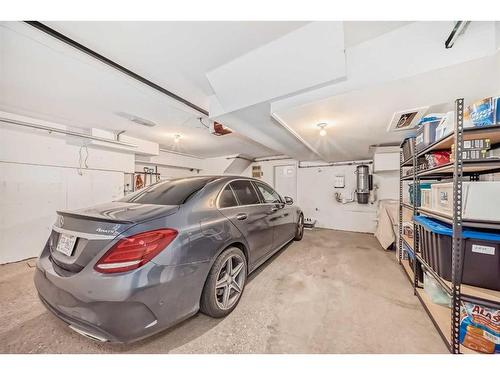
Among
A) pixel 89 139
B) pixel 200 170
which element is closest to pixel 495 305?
pixel 89 139

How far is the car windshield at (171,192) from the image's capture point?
5.01 feet

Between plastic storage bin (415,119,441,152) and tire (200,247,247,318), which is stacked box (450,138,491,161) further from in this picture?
tire (200,247,247,318)

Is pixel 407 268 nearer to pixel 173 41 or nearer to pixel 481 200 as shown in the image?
pixel 481 200

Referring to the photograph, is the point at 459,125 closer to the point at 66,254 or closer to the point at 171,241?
the point at 171,241

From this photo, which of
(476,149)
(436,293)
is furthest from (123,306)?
(436,293)

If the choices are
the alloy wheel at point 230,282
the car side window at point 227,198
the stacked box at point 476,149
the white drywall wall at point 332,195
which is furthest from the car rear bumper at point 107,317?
the white drywall wall at point 332,195

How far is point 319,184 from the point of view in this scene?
5.94 m

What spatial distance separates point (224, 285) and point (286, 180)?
17.2ft

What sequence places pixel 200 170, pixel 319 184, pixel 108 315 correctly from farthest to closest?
pixel 200 170, pixel 319 184, pixel 108 315

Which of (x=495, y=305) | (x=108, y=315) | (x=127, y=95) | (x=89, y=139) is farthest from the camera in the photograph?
(x=89, y=139)

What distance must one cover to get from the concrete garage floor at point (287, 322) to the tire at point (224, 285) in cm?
10

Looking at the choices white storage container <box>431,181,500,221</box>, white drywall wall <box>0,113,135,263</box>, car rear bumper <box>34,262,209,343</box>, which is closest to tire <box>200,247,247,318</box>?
car rear bumper <box>34,262,209,343</box>

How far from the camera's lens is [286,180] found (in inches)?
255
